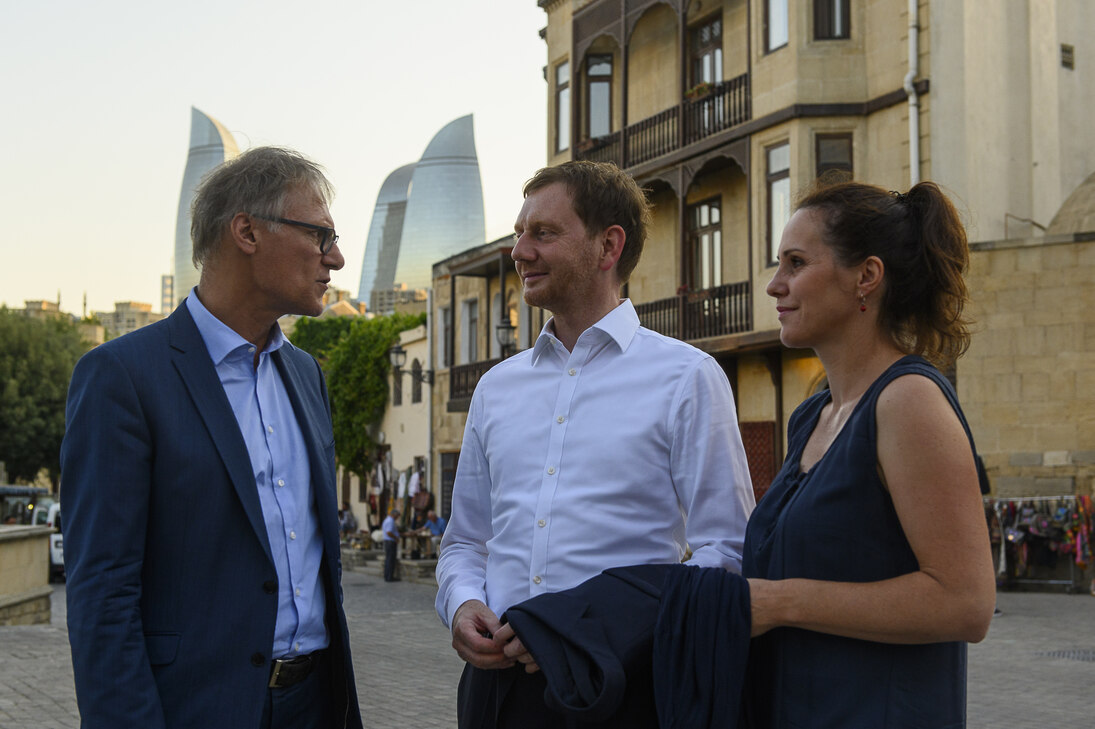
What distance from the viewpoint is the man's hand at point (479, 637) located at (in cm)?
294

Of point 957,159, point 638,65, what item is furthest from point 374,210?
point 957,159

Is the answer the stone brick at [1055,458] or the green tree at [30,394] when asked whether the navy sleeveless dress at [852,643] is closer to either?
the stone brick at [1055,458]

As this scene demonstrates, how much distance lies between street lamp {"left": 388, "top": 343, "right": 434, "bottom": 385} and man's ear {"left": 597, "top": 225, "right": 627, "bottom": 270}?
2986 cm

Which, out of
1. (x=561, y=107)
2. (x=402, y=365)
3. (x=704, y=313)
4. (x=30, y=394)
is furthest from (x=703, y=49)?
(x=30, y=394)

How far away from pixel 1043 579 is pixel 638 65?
1348 cm

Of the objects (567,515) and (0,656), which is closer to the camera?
(567,515)

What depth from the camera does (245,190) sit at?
10.5 ft

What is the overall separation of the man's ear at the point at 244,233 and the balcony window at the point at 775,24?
1891 cm

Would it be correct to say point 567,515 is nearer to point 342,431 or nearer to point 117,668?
point 117,668

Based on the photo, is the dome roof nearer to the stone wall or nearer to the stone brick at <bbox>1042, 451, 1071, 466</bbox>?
the stone brick at <bbox>1042, 451, 1071, 466</bbox>

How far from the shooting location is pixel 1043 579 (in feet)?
61.3

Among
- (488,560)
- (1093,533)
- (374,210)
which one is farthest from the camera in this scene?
(374,210)

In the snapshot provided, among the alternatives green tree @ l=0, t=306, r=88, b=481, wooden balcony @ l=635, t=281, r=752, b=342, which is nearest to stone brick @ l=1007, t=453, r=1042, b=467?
wooden balcony @ l=635, t=281, r=752, b=342

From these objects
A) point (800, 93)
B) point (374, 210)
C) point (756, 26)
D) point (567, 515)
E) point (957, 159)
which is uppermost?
point (374, 210)
